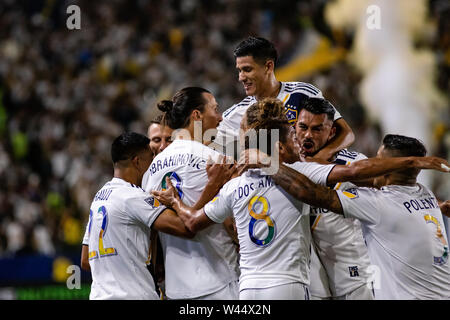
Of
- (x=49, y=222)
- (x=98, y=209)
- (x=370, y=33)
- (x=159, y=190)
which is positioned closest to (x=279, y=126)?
(x=159, y=190)

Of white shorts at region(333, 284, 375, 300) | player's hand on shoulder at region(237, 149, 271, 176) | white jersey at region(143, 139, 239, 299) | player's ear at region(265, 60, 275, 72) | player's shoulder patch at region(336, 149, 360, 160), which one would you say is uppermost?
player's ear at region(265, 60, 275, 72)

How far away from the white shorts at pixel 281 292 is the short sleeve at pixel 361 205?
610 mm

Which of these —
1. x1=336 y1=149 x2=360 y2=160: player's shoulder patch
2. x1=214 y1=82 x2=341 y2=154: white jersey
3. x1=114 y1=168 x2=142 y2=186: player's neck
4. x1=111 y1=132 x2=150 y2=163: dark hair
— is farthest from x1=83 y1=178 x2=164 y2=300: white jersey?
x1=336 y1=149 x2=360 y2=160: player's shoulder patch

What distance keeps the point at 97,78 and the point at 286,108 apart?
1008 centimetres

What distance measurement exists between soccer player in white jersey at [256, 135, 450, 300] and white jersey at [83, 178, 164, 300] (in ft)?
4.93

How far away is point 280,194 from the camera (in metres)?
4.17

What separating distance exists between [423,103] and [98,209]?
31.5 feet

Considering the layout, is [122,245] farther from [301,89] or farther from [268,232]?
[301,89]

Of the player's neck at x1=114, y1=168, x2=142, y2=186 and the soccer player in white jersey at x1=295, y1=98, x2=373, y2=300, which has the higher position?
the player's neck at x1=114, y1=168, x2=142, y2=186

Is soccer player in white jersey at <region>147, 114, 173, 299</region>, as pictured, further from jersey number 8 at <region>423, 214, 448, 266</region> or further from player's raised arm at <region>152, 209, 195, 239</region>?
jersey number 8 at <region>423, 214, 448, 266</region>

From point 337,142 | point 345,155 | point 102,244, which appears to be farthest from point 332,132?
point 102,244

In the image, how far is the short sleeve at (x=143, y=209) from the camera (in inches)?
188

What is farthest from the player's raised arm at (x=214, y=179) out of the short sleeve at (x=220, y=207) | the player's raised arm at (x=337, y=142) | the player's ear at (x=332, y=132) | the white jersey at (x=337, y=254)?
the player's ear at (x=332, y=132)

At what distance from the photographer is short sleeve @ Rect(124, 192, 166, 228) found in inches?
188
